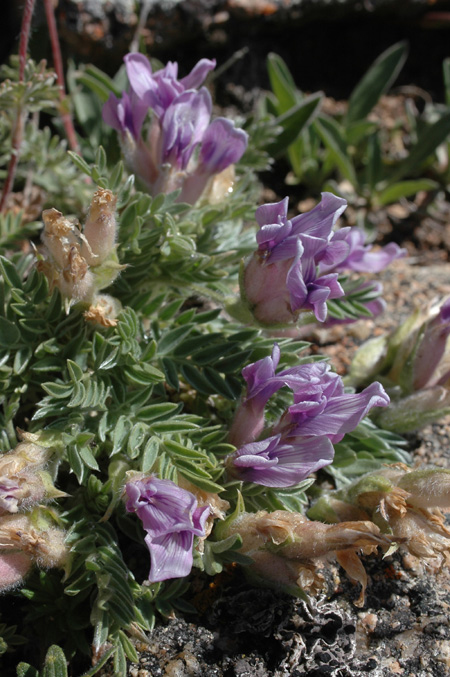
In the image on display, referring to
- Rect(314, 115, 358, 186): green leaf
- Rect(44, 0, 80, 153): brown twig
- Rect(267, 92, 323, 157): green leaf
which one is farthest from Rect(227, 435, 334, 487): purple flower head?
Rect(314, 115, 358, 186): green leaf

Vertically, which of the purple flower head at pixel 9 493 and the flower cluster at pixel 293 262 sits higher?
the flower cluster at pixel 293 262

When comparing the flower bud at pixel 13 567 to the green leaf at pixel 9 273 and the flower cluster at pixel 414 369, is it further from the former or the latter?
the flower cluster at pixel 414 369

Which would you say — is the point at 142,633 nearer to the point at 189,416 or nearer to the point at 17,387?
the point at 189,416

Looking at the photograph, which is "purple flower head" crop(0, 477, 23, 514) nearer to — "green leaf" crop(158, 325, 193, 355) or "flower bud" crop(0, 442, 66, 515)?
"flower bud" crop(0, 442, 66, 515)

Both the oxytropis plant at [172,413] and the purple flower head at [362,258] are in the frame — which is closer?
the oxytropis plant at [172,413]

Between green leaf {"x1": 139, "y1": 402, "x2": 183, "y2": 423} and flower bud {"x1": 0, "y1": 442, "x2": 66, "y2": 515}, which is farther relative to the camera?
green leaf {"x1": 139, "y1": 402, "x2": 183, "y2": 423}

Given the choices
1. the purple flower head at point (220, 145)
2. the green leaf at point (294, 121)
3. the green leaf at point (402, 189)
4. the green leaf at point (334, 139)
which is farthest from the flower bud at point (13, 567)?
the green leaf at point (402, 189)

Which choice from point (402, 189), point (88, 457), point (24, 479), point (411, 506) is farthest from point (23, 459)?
point (402, 189)

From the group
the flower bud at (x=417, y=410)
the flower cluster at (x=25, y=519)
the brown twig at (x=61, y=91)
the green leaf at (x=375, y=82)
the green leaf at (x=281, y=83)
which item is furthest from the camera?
the green leaf at (x=375, y=82)
